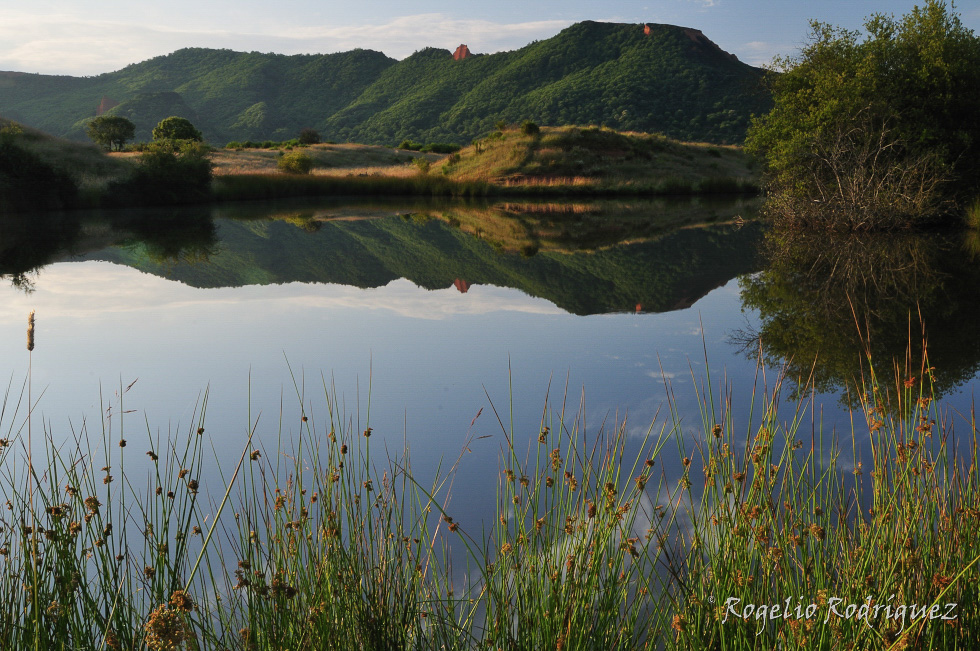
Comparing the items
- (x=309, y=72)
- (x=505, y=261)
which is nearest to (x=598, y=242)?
(x=505, y=261)

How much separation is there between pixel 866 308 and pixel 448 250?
6.81 meters

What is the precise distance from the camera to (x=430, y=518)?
2.69m

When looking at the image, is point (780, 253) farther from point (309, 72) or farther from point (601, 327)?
point (309, 72)

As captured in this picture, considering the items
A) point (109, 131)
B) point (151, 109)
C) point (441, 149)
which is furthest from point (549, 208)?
point (151, 109)

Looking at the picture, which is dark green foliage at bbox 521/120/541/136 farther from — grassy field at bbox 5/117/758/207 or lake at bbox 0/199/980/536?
lake at bbox 0/199/980/536

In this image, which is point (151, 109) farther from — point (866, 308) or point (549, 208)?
point (866, 308)

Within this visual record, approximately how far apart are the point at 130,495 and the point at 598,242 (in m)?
10.9

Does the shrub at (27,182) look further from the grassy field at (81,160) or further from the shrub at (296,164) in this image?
the shrub at (296,164)

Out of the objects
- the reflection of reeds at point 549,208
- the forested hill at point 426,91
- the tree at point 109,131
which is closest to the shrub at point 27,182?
the reflection of reeds at point 549,208

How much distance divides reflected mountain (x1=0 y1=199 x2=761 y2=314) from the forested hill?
39988mm

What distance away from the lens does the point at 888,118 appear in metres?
14.5

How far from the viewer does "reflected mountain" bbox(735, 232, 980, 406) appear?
471 cm

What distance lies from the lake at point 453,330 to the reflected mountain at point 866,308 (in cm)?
3

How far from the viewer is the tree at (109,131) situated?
51469 mm
